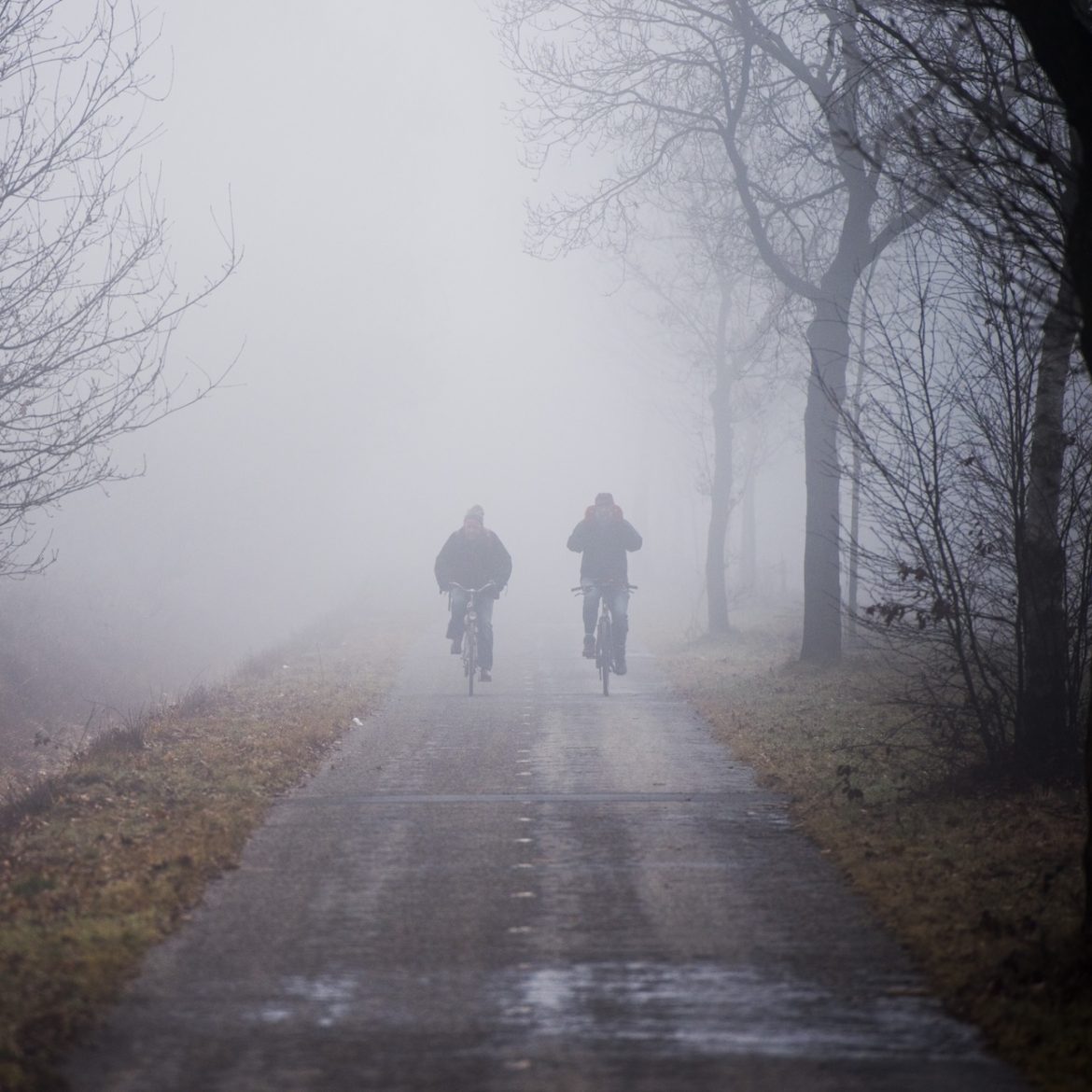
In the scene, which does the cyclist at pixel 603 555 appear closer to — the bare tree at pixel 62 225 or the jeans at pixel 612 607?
the jeans at pixel 612 607

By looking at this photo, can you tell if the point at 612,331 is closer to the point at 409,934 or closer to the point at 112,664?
the point at 112,664

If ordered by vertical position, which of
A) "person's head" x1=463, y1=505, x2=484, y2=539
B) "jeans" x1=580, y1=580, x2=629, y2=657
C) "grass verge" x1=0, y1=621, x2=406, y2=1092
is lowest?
"grass verge" x1=0, y1=621, x2=406, y2=1092

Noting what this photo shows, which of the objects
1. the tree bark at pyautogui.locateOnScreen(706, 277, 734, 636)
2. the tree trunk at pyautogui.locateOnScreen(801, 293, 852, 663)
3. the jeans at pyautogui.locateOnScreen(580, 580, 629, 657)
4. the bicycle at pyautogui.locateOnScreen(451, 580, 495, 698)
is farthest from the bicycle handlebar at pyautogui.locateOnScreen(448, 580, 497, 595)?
the tree bark at pyautogui.locateOnScreen(706, 277, 734, 636)

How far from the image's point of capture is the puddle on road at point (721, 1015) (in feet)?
14.0

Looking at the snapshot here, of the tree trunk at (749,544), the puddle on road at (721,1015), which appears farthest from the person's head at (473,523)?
the tree trunk at (749,544)

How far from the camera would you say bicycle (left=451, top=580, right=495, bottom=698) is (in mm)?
15562

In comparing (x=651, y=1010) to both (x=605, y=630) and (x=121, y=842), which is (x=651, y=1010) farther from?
(x=605, y=630)

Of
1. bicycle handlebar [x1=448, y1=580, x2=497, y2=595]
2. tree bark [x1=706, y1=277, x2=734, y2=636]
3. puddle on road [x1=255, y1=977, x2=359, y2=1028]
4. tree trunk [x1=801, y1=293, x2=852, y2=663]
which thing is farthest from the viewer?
tree bark [x1=706, y1=277, x2=734, y2=636]

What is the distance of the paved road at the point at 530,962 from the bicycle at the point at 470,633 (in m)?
6.42

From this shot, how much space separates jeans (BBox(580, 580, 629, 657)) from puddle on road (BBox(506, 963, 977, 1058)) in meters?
11.2

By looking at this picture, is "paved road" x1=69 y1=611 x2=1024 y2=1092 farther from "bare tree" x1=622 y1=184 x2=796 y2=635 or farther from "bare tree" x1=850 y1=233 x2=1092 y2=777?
"bare tree" x1=622 y1=184 x2=796 y2=635

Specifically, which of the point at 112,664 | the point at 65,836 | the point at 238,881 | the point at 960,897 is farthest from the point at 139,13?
the point at 112,664

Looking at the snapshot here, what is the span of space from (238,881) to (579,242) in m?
12.2

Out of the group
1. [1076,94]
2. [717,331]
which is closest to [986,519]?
[1076,94]
